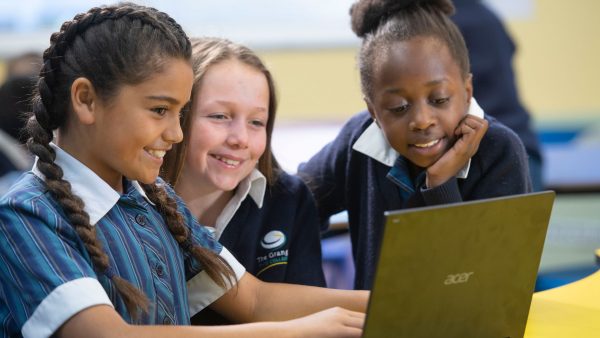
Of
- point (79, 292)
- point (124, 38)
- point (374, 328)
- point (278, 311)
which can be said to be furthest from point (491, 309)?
point (124, 38)

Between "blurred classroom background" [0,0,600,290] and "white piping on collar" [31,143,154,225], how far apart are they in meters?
2.50

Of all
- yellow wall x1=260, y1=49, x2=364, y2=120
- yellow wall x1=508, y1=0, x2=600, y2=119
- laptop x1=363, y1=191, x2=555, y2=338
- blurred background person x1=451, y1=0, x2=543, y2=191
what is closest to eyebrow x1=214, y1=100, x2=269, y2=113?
laptop x1=363, y1=191, x2=555, y2=338

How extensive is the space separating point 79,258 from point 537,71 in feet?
10.6

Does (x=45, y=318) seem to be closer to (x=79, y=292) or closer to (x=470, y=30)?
(x=79, y=292)

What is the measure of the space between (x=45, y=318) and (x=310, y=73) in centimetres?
296

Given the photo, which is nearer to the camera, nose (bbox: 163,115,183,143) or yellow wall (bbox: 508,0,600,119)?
nose (bbox: 163,115,183,143)

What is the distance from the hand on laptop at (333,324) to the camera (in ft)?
4.07

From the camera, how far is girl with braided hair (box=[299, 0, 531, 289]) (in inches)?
70.6

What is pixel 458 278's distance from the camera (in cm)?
118

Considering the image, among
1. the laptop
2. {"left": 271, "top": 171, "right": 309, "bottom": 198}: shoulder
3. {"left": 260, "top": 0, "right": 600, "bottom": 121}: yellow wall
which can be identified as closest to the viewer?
the laptop

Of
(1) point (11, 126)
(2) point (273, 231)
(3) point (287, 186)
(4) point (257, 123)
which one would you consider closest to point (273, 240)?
(2) point (273, 231)

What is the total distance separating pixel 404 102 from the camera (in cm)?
179

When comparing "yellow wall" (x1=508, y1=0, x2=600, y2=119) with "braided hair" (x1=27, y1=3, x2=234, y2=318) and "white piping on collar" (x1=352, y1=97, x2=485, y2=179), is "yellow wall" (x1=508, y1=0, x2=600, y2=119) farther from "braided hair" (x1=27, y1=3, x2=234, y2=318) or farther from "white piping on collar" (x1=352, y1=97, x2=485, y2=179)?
"braided hair" (x1=27, y1=3, x2=234, y2=318)

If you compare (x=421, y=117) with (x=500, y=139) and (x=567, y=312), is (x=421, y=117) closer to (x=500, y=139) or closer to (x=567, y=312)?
(x=500, y=139)
